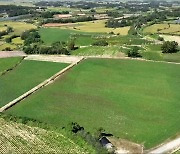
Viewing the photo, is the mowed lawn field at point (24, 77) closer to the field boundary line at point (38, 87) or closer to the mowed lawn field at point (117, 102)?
the field boundary line at point (38, 87)

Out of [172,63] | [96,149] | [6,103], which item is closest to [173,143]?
[96,149]

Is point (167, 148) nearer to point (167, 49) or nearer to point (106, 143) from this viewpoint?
point (106, 143)

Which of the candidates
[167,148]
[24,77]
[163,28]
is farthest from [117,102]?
[163,28]

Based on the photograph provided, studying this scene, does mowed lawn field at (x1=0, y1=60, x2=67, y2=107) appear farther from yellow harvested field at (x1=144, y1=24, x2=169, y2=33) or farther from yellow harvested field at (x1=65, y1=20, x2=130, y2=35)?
yellow harvested field at (x1=144, y1=24, x2=169, y2=33)

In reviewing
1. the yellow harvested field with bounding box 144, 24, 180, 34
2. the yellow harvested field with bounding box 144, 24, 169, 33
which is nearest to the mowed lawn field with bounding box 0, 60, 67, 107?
the yellow harvested field with bounding box 144, 24, 180, 34

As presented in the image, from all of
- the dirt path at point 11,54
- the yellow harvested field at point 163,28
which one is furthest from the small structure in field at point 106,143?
the yellow harvested field at point 163,28

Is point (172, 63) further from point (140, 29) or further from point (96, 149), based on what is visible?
point (140, 29)
